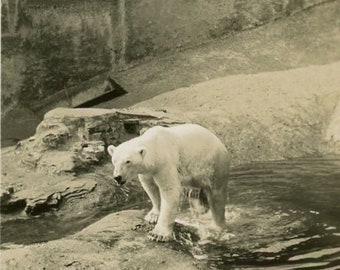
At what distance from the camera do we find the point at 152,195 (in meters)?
5.57

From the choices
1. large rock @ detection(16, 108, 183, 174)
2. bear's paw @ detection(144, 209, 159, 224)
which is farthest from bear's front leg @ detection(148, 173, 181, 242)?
large rock @ detection(16, 108, 183, 174)

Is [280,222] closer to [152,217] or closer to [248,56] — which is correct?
[152,217]

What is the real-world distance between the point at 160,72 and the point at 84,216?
18.6ft

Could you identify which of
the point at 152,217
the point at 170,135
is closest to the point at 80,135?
the point at 152,217

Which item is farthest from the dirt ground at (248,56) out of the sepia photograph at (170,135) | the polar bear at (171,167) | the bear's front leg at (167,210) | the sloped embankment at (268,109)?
the bear's front leg at (167,210)

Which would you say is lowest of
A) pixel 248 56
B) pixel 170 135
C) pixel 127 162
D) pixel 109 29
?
pixel 127 162

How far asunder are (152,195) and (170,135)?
0.56 meters

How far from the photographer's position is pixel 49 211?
7.43m

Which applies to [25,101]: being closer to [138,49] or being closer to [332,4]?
[138,49]

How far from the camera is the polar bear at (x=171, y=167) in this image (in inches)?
198

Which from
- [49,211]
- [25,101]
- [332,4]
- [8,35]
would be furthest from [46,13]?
[49,211]

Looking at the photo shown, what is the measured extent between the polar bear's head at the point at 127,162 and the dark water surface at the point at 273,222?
0.75 meters

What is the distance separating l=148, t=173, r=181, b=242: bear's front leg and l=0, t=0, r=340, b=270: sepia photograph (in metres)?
0.01

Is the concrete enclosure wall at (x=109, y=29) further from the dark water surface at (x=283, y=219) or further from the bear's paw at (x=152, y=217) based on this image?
the bear's paw at (x=152, y=217)
